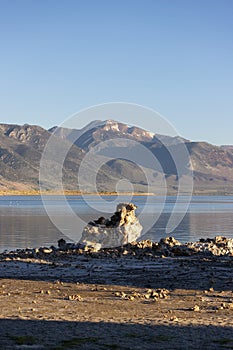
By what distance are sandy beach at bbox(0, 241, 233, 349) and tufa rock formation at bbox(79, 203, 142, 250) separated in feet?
32.6

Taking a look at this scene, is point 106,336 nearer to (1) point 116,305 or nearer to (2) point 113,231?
(1) point 116,305

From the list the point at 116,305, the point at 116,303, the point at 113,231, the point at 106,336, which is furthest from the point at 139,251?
the point at 106,336

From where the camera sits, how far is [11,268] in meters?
31.6

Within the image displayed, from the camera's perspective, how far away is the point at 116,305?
20062 millimetres

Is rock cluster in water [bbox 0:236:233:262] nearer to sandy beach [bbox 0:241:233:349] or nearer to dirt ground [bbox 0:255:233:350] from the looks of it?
sandy beach [bbox 0:241:233:349]

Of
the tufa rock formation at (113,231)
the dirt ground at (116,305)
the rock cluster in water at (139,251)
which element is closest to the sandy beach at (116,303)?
the dirt ground at (116,305)

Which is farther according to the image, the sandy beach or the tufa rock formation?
the tufa rock formation

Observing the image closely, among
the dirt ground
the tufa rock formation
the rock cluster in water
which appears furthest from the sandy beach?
the tufa rock formation

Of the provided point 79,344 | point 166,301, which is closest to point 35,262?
point 166,301

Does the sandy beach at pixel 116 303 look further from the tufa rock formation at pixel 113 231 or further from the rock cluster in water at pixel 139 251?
the tufa rock formation at pixel 113 231

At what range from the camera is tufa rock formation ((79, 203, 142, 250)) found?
152ft

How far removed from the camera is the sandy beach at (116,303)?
14.8 metres

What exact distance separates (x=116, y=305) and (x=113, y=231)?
2728 cm

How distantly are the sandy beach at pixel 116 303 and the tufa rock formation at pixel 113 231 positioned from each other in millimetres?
9935
